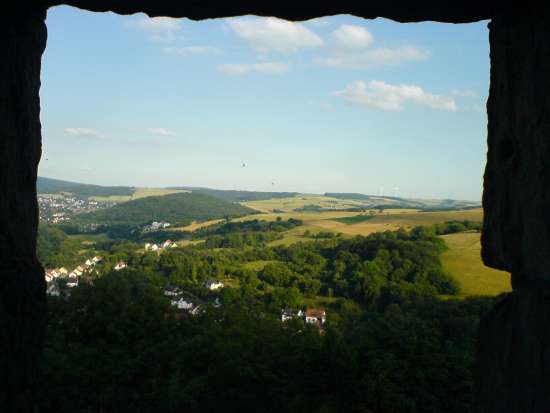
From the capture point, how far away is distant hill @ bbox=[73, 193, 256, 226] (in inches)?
4454

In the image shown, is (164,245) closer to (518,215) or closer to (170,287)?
(170,287)

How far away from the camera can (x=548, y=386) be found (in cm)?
231

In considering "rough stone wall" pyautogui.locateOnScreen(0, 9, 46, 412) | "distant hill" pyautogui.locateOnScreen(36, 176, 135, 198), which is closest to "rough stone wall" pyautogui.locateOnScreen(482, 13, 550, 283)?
"rough stone wall" pyautogui.locateOnScreen(0, 9, 46, 412)

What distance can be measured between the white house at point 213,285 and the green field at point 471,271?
20419mm

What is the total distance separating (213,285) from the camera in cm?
4031

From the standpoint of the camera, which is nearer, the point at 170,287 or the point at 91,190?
the point at 170,287

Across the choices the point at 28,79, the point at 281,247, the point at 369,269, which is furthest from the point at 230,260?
the point at 28,79

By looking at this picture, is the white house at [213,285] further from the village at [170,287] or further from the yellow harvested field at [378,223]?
the yellow harvested field at [378,223]

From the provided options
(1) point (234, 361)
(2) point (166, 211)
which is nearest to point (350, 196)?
(2) point (166, 211)

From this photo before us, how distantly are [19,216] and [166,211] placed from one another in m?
125

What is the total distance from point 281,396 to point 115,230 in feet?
307

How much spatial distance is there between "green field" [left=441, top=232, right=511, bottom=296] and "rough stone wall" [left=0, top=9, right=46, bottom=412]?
31.3 m

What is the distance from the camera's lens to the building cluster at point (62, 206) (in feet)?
350

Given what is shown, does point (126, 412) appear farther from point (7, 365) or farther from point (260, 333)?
point (7, 365)
